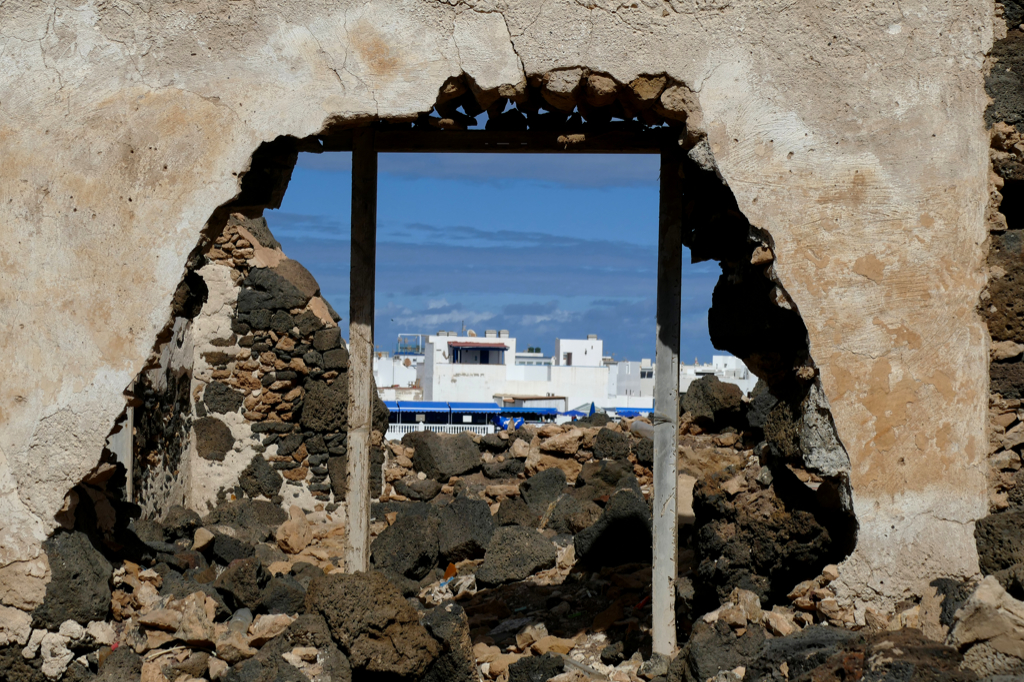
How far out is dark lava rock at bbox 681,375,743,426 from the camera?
370 inches

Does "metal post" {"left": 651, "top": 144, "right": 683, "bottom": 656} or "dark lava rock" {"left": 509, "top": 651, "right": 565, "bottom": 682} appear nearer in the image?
"metal post" {"left": 651, "top": 144, "right": 683, "bottom": 656}

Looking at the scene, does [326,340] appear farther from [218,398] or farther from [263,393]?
[218,398]

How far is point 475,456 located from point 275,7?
6.20 m

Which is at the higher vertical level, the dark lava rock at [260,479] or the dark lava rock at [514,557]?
the dark lava rock at [260,479]

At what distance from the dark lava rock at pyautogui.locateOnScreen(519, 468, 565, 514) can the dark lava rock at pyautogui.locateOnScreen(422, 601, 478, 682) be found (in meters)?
3.87

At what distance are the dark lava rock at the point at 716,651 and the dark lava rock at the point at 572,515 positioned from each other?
334cm

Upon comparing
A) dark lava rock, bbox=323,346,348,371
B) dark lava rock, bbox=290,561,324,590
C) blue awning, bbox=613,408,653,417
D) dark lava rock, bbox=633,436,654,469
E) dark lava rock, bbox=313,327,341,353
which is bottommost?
dark lava rock, bbox=290,561,324,590

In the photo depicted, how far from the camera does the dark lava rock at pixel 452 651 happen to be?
427 centimetres

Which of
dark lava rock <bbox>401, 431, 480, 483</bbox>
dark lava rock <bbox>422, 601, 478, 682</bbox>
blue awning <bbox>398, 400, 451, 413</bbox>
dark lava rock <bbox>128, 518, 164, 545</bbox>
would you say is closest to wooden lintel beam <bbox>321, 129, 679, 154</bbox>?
dark lava rock <bbox>422, 601, 478, 682</bbox>

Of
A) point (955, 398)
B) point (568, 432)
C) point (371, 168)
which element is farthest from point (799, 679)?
point (568, 432)

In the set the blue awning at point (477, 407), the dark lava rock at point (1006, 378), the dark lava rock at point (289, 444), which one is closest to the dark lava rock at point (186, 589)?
the dark lava rock at point (1006, 378)

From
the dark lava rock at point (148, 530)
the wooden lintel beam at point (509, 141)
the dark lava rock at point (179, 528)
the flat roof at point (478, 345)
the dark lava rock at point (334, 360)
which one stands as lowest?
the dark lava rock at point (179, 528)

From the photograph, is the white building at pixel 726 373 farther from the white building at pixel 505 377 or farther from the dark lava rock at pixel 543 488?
the dark lava rock at pixel 543 488

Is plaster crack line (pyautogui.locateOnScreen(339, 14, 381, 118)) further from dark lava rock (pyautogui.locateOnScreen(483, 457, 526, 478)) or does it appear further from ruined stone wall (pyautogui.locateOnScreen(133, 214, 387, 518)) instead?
dark lava rock (pyautogui.locateOnScreen(483, 457, 526, 478))
